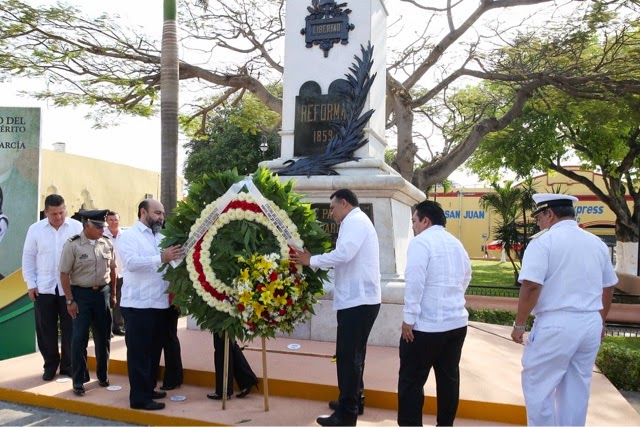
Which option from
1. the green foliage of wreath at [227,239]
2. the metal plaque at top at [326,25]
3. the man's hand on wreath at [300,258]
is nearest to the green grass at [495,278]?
the metal plaque at top at [326,25]

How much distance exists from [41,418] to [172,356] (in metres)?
1.23

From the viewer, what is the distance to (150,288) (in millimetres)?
4988

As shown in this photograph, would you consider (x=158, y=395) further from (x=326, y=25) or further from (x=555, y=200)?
(x=326, y=25)

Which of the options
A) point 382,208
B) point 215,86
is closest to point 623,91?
point 382,208

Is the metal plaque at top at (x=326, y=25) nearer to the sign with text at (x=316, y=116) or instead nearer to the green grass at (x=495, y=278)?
the sign with text at (x=316, y=116)

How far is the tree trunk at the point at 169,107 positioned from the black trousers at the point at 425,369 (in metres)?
5.77

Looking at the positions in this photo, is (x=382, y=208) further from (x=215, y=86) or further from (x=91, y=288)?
(x=215, y=86)

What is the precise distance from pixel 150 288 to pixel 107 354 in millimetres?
1134

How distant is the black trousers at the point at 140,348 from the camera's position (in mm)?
4883

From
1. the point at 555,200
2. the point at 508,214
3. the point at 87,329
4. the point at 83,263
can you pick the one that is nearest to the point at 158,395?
the point at 87,329

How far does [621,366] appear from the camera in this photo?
6645mm

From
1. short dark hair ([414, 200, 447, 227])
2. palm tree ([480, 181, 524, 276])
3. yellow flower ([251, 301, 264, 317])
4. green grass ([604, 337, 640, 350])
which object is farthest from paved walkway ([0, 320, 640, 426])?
palm tree ([480, 181, 524, 276])

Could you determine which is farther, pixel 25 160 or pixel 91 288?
pixel 25 160

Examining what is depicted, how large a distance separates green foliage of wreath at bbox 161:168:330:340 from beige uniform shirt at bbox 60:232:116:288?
1021 mm
